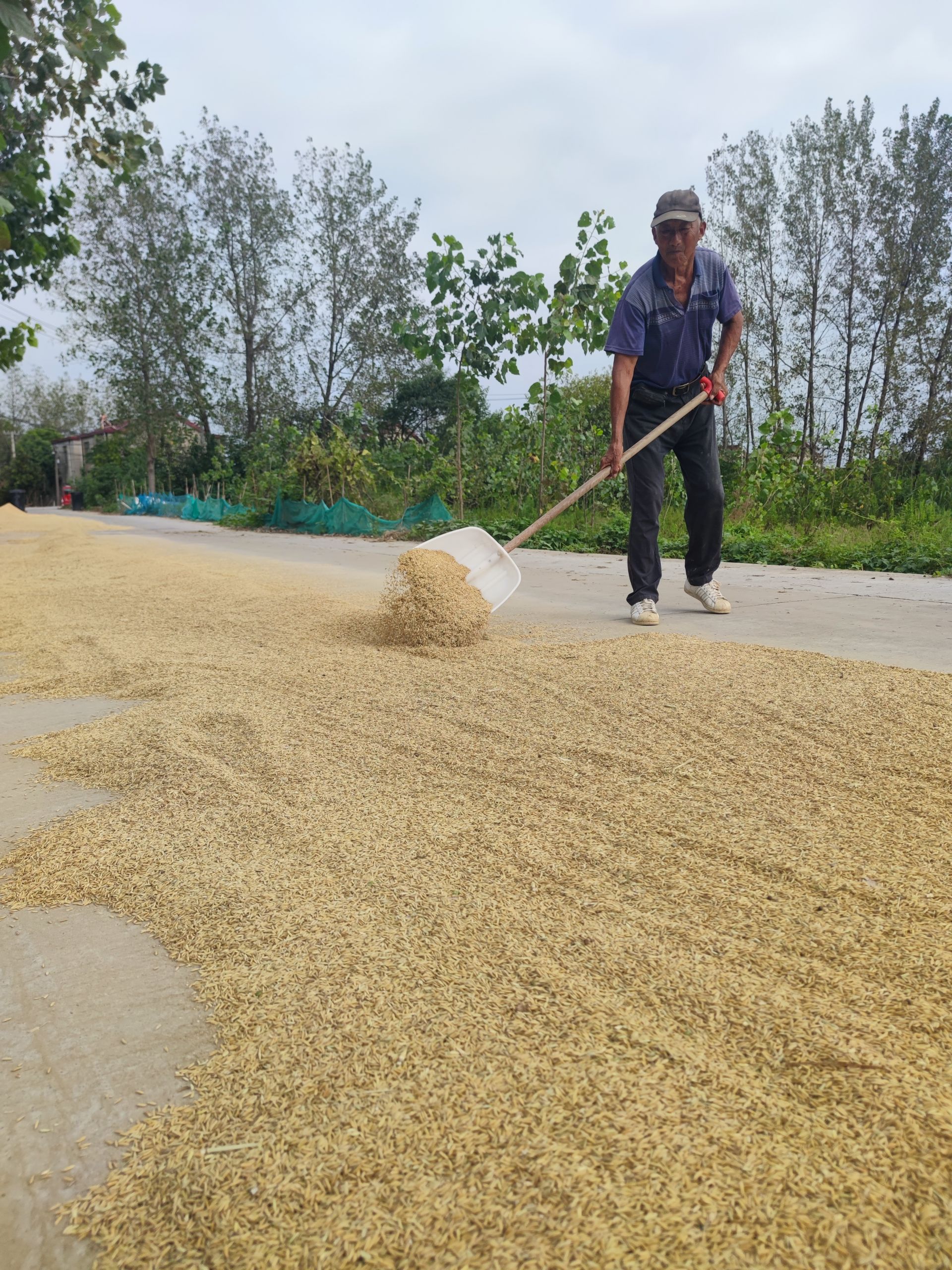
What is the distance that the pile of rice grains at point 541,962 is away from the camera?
84 cm

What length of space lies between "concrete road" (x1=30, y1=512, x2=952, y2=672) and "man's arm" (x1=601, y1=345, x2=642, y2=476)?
29.8 inches

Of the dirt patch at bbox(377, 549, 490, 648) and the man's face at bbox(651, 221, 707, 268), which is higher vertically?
the man's face at bbox(651, 221, 707, 268)

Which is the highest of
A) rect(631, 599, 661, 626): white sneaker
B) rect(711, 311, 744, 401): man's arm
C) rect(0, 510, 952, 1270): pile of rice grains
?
rect(711, 311, 744, 401): man's arm

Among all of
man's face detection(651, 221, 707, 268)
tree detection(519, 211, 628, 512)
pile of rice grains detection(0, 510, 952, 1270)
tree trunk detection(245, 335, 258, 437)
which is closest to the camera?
pile of rice grains detection(0, 510, 952, 1270)

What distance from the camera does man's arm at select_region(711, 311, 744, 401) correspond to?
4.09 m

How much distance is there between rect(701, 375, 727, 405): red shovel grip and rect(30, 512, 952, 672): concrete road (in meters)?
1.04

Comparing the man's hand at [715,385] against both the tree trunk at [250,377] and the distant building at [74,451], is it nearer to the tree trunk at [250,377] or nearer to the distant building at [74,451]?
the tree trunk at [250,377]

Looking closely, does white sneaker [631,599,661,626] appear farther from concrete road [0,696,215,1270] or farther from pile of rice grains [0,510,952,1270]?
concrete road [0,696,215,1270]

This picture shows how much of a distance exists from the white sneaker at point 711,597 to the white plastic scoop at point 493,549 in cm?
76

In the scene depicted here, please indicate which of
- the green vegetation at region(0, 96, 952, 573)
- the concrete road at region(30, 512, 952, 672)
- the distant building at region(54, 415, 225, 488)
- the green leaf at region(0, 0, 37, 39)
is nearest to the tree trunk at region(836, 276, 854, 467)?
the green vegetation at region(0, 96, 952, 573)

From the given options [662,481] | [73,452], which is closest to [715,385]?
[662,481]

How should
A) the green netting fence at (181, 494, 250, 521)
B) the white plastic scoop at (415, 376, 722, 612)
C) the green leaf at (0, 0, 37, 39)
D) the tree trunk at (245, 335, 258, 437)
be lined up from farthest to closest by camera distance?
the tree trunk at (245, 335, 258, 437), the green netting fence at (181, 494, 250, 521), the white plastic scoop at (415, 376, 722, 612), the green leaf at (0, 0, 37, 39)

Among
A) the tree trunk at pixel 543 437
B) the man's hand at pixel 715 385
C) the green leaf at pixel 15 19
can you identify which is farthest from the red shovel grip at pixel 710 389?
the tree trunk at pixel 543 437

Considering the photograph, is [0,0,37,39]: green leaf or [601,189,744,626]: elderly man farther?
[601,189,744,626]: elderly man
